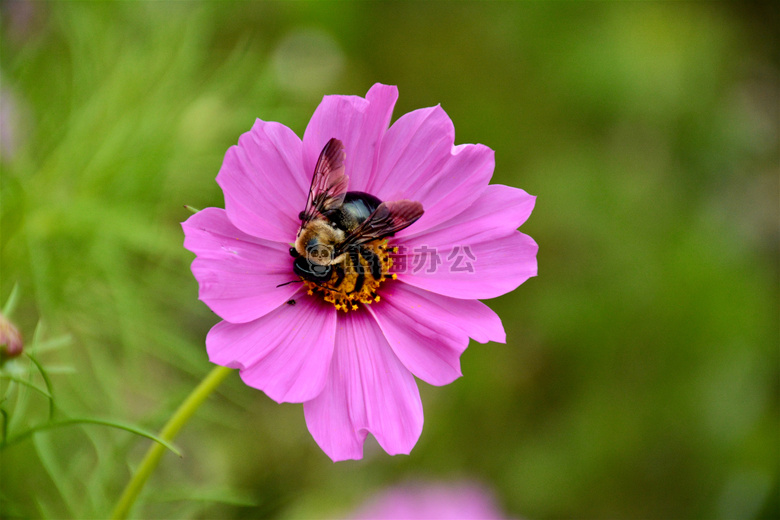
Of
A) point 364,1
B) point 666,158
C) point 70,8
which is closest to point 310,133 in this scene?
point 70,8

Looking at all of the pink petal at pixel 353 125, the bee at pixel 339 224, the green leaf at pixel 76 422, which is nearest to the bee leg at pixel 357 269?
the bee at pixel 339 224

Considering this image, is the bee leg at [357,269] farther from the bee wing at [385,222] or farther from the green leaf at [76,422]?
the green leaf at [76,422]

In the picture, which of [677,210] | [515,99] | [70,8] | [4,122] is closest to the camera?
[4,122]

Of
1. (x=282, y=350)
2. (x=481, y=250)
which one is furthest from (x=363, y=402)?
(x=481, y=250)

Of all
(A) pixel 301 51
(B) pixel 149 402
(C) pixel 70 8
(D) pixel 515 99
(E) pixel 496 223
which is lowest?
(B) pixel 149 402

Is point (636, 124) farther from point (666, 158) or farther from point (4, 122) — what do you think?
point (4, 122)

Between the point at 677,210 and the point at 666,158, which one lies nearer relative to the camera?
the point at 677,210
